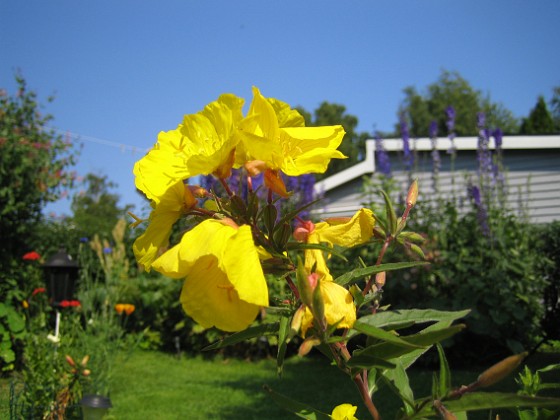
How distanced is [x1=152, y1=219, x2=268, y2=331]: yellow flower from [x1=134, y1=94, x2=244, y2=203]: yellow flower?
98mm

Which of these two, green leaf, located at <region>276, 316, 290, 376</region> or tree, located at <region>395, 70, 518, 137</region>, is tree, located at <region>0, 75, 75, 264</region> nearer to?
green leaf, located at <region>276, 316, 290, 376</region>

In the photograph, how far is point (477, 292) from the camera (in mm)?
6020

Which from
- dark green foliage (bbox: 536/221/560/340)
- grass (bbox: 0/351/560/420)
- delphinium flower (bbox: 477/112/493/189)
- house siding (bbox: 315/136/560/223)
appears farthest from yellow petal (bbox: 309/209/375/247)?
house siding (bbox: 315/136/560/223)

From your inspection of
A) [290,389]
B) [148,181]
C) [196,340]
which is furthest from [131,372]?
[148,181]

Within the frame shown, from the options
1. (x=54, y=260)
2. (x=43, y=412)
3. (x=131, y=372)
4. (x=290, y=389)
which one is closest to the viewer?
(x=43, y=412)

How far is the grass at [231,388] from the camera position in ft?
16.7

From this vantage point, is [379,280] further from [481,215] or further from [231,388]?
[481,215]

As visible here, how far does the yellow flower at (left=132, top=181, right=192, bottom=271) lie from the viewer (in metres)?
0.84

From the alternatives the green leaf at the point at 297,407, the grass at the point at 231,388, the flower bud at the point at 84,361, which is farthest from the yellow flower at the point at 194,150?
the flower bud at the point at 84,361

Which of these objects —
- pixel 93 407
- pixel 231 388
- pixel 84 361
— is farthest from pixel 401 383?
pixel 231 388

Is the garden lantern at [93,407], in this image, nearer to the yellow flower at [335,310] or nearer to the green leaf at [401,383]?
the green leaf at [401,383]

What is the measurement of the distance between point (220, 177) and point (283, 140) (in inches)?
4.8

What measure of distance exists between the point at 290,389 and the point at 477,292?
88.1 inches

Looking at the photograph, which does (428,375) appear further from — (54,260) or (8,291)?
(8,291)
